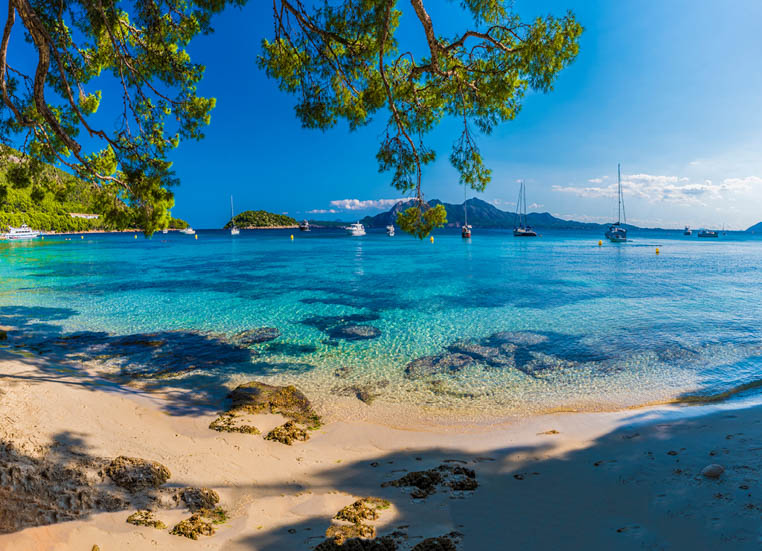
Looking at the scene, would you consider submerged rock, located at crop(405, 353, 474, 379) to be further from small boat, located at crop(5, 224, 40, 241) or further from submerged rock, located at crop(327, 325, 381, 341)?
small boat, located at crop(5, 224, 40, 241)

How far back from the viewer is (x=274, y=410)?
6.81 meters

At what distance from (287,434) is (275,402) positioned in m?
1.35

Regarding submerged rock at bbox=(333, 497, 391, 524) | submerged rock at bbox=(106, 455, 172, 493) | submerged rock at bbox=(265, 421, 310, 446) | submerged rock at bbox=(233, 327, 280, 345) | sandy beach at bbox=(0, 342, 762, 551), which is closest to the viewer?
sandy beach at bbox=(0, 342, 762, 551)

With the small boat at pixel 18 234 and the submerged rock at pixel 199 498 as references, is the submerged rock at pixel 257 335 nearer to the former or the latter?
the submerged rock at pixel 199 498

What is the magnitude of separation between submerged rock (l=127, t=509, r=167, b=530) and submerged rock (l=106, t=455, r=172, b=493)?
0.45m

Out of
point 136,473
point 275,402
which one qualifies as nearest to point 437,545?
point 136,473

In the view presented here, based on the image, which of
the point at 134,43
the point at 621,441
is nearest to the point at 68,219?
the point at 134,43

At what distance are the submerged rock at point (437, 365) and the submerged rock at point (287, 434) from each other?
12.1 feet

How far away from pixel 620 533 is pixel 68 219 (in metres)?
207

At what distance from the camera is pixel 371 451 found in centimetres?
561

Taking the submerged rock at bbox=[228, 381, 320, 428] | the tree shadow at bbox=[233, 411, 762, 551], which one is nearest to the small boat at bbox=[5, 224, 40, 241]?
the submerged rock at bbox=[228, 381, 320, 428]

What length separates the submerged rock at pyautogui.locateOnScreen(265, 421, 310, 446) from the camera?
225 inches

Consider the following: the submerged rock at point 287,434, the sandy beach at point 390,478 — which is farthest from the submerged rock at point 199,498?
the submerged rock at point 287,434

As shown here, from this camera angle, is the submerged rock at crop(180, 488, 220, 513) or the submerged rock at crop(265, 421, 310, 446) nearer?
the submerged rock at crop(180, 488, 220, 513)
